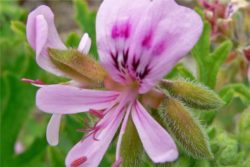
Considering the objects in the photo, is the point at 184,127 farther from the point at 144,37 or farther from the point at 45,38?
the point at 45,38

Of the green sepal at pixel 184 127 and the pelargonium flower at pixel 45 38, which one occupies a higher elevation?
the pelargonium flower at pixel 45 38

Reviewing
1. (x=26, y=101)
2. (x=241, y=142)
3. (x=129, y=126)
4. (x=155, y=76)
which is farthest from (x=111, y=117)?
(x=26, y=101)

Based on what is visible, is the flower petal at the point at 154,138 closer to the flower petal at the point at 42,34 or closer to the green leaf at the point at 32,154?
the flower petal at the point at 42,34

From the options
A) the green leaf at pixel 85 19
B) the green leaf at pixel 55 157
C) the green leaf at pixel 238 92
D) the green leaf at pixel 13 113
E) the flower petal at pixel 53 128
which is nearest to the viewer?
the flower petal at pixel 53 128

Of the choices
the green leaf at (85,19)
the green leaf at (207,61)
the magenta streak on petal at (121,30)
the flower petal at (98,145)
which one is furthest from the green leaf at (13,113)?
the magenta streak on petal at (121,30)

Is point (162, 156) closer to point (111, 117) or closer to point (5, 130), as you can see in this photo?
point (111, 117)

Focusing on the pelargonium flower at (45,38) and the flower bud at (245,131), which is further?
the flower bud at (245,131)

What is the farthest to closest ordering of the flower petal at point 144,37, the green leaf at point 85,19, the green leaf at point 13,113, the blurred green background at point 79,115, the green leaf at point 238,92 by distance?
the green leaf at point 13,113 < the green leaf at point 85,19 < the green leaf at point 238,92 < the blurred green background at point 79,115 < the flower petal at point 144,37

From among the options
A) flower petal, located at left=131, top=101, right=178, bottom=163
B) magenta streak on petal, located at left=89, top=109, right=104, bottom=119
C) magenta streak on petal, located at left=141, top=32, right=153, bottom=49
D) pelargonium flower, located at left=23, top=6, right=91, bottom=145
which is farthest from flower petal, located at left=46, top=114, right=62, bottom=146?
magenta streak on petal, located at left=141, top=32, right=153, bottom=49
